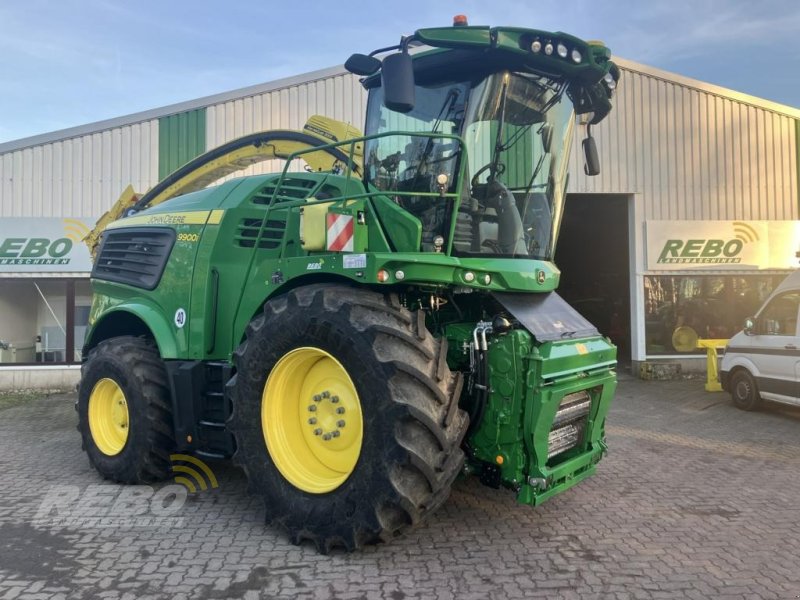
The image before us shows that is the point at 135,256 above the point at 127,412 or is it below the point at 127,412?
above

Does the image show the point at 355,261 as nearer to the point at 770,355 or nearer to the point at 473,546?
the point at 473,546

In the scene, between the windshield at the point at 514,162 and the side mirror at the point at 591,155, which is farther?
the side mirror at the point at 591,155

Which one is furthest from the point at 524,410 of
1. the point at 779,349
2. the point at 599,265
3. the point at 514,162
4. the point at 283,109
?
the point at 599,265

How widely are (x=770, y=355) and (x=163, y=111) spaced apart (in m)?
10.8

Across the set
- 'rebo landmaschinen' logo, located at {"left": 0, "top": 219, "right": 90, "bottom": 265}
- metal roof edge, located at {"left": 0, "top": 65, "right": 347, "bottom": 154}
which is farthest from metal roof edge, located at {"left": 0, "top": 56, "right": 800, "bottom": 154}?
'rebo landmaschinen' logo, located at {"left": 0, "top": 219, "right": 90, "bottom": 265}

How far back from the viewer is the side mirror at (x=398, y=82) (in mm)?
3465

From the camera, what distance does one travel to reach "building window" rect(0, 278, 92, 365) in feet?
36.0

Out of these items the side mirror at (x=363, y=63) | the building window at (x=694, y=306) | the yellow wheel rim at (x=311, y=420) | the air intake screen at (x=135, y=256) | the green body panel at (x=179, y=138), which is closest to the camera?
the yellow wheel rim at (x=311, y=420)

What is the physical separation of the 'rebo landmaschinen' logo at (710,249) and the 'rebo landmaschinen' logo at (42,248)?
11283 mm

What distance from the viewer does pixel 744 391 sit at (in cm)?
904

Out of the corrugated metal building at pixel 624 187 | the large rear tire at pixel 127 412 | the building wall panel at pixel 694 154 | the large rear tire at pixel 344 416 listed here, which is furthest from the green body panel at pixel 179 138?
the large rear tire at pixel 344 416

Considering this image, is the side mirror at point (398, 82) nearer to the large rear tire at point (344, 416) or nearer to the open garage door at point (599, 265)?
the large rear tire at point (344, 416)

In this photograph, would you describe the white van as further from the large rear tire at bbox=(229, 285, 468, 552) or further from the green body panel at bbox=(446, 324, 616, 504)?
the large rear tire at bbox=(229, 285, 468, 552)

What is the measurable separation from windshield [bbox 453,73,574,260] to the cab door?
566cm
